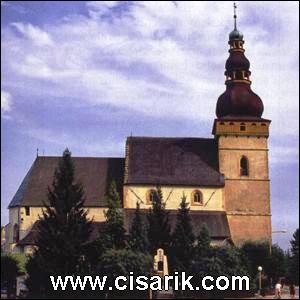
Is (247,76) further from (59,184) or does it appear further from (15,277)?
(15,277)

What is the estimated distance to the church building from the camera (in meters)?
60.2

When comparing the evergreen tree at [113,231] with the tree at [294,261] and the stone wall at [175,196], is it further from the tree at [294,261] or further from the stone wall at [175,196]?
the tree at [294,261]

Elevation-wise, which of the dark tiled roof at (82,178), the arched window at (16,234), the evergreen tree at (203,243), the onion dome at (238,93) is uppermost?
the onion dome at (238,93)

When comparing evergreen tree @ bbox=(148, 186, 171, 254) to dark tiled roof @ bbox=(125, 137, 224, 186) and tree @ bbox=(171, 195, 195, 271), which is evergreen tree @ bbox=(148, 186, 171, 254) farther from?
dark tiled roof @ bbox=(125, 137, 224, 186)

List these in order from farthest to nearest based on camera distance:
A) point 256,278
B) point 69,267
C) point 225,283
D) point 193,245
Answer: point 193,245
point 256,278
point 69,267
point 225,283

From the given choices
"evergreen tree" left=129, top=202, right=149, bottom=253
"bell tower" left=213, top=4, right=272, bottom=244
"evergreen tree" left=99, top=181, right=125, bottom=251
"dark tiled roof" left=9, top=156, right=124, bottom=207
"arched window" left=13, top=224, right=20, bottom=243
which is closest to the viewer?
"evergreen tree" left=99, top=181, right=125, bottom=251

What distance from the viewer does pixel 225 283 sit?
1923 cm

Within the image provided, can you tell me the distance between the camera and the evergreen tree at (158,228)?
172 feet

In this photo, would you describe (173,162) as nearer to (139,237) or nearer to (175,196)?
(175,196)

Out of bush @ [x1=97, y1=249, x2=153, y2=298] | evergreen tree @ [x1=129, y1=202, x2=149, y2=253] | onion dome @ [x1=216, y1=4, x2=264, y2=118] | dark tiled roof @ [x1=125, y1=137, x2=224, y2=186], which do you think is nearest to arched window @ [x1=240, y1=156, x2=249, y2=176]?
dark tiled roof @ [x1=125, y1=137, x2=224, y2=186]

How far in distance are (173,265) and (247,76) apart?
22.8 metres

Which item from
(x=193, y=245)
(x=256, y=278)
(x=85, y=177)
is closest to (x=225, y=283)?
(x=256, y=278)

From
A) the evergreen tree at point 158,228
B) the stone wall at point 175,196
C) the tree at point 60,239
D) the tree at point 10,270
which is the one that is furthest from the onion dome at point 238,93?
the tree at point 10,270

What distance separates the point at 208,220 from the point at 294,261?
13.6 m
